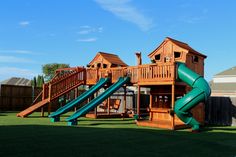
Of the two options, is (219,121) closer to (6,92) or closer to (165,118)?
(165,118)

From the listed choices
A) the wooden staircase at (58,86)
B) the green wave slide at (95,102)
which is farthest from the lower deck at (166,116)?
the wooden staircase at (58,86)

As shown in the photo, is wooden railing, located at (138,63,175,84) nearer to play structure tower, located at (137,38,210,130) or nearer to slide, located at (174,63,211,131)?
play structure tower, located at (137,38,210,130)

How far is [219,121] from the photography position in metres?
17.6


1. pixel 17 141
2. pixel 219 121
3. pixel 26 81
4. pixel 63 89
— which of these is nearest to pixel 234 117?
pixel 219 121

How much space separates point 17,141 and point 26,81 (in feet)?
192

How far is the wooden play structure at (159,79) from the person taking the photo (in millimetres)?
15070

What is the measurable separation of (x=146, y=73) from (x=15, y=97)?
572 inches

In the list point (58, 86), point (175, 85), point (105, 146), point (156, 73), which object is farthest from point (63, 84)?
point (105, 146)

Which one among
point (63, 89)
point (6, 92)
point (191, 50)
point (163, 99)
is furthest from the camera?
point (6, 92)

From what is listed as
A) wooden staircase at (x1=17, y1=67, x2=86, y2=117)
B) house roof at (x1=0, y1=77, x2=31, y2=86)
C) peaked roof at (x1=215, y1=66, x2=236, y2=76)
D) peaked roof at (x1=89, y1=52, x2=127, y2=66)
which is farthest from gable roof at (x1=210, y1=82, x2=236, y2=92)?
house roof at (x1=0, y1=77, x2=31, y2=86)

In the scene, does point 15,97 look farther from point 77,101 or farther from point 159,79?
point 159,79

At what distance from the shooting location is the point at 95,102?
52.1 feet

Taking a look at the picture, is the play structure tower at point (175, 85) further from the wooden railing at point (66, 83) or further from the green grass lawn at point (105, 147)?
the wooden railing at point (66, 83)

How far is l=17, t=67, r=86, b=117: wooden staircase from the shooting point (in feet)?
62.6
